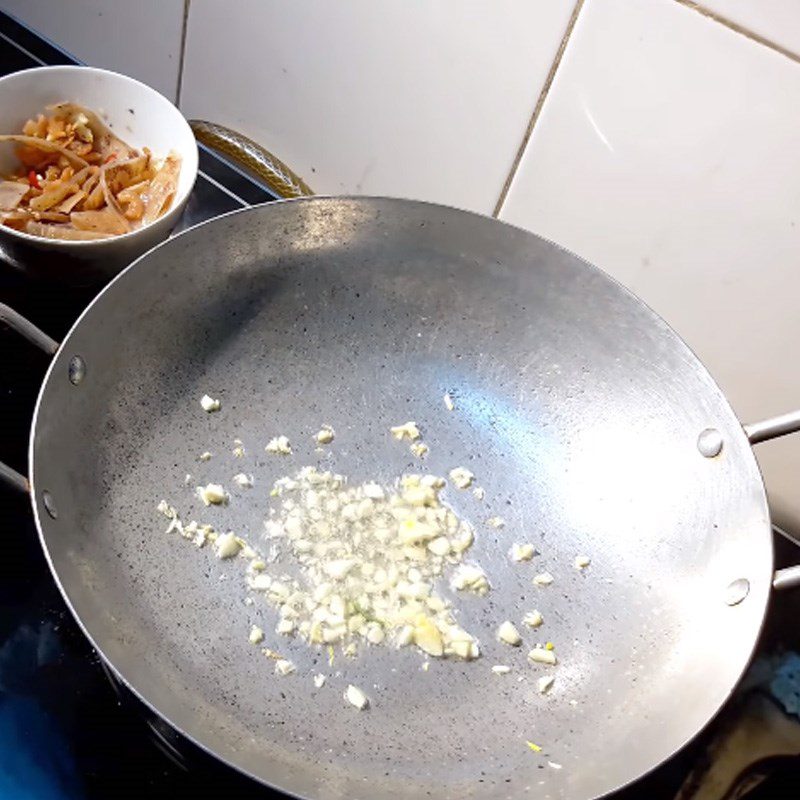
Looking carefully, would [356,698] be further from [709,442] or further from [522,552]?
[709,442]

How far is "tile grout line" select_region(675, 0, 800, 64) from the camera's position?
1.84 ft

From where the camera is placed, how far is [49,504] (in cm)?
49

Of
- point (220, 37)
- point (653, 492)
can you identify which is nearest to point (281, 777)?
point (653, 492)

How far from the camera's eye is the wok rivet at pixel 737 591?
1.71 feet

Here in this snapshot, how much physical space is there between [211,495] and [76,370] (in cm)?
11

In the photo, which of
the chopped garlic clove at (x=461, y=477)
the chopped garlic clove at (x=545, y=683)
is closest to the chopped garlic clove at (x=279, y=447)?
the chopped garlic clove at (x=461, y=477)

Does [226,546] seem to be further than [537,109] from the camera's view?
No

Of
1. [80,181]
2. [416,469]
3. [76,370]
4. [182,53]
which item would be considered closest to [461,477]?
[416,469]

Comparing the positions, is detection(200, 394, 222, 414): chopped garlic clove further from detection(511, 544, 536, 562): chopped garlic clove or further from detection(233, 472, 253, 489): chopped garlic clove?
detection(511, 544, 536, 562): chopped garlic clove

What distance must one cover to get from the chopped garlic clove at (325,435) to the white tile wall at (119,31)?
44 centimetres

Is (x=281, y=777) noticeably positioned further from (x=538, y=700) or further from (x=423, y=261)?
(x=423, y=261)

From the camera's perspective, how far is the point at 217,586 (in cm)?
54

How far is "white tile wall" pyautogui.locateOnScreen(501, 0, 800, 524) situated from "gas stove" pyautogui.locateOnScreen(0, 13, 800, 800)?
0.63ft

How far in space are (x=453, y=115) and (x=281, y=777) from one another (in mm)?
488
